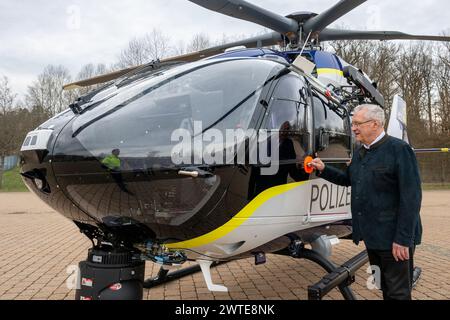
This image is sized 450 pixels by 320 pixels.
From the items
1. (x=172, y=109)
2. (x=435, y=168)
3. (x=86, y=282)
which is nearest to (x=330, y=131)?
(x=172, y=109)

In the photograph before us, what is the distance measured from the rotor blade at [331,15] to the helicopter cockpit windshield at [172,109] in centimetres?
239

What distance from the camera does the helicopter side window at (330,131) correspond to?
336cm

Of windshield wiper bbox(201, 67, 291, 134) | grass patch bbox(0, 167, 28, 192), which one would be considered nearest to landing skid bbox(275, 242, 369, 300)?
windshield wiper bbox(201, 67, 291, 134)

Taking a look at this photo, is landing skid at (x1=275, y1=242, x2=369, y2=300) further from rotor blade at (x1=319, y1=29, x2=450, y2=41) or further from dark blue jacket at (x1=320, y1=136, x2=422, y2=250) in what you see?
rotor blade at (x1=319, y1=29, x2=450, y2=41)

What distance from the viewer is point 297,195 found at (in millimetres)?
3145

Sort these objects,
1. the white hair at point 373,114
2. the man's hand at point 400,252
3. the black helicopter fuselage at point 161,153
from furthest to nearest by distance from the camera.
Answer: the white hair at point 373,114 < the man's hand at point 400,252 < the black helicopter fuselage at point 161,153

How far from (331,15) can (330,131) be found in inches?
98.4

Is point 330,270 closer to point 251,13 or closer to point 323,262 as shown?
point 323,262

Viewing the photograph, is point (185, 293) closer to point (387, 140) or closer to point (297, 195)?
point (297, 195)

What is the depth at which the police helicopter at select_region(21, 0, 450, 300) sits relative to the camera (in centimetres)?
248

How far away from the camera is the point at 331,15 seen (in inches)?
214

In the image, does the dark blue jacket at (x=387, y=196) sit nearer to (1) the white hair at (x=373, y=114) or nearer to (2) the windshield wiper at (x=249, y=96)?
(1) the white hair at (x=373, y=114)

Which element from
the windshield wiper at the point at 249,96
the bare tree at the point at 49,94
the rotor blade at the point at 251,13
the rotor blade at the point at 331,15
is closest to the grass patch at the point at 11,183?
the bare tree at the point at 49,94
